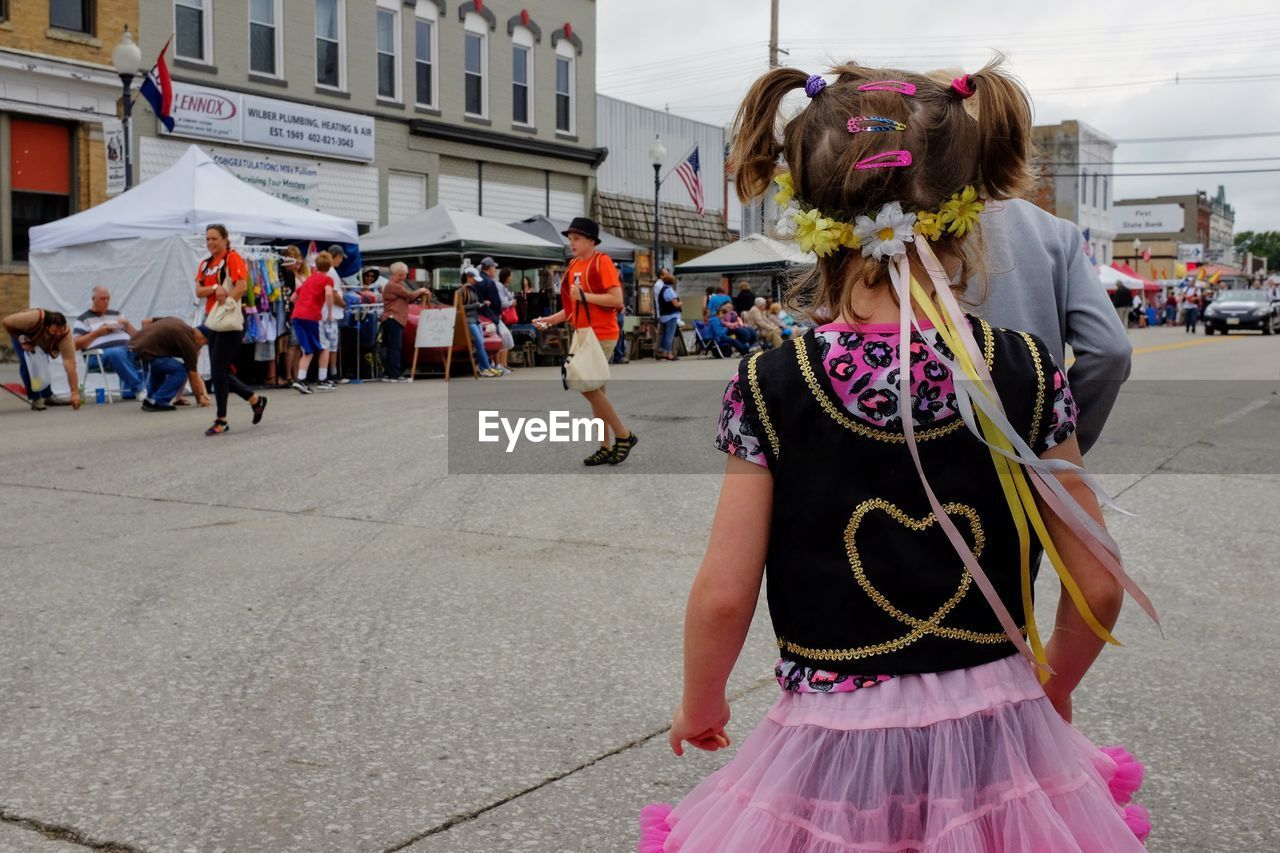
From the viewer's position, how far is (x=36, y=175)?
21344 mm

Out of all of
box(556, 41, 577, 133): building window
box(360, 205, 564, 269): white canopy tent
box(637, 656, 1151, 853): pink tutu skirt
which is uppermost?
box(556, 41, 577, 133): building window

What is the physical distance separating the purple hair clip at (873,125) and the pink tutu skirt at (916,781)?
753 millimetres

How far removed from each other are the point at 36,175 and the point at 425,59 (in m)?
9.52

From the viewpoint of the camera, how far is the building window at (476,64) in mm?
29281

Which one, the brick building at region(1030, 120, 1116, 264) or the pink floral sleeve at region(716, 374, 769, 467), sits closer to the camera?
the pink floral sleeve at region(716, 374, 769, 467)

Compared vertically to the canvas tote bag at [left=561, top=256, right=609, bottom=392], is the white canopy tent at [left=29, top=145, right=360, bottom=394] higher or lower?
higher

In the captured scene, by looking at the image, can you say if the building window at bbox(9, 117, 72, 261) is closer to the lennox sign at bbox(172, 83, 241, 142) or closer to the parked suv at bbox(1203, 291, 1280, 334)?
the lennox sign at bbox(172, 83, 241, 142)

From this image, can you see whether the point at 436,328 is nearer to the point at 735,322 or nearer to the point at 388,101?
the point at 735,322

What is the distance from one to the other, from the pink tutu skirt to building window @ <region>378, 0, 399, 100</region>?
27057 mm

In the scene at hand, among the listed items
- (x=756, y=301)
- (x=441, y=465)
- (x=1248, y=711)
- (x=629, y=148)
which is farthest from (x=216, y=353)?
(x=629, y=148)

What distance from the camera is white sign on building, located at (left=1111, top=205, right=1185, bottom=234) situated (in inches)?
4500

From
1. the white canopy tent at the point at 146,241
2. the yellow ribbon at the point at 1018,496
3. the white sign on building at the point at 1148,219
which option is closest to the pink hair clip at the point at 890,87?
the yellow ribbon at the point at 1018,496

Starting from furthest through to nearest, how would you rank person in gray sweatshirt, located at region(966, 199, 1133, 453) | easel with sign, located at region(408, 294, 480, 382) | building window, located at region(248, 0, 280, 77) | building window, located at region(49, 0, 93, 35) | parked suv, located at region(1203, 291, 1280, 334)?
parked suv, located at region(1203, 291, 1280, 334) → building window, located at region(248, 0, 280, 77) → building window, located at region(49, 0, 93, 35) → easel with sign, located at region(408, 294, 480, 382) → person in gray sweatshirt, located at region(966, 199, 1133, 453)

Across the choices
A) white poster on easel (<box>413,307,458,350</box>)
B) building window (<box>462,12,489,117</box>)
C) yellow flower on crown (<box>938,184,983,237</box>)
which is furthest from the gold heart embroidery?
building window (<box>462,12,489,117</box>)
